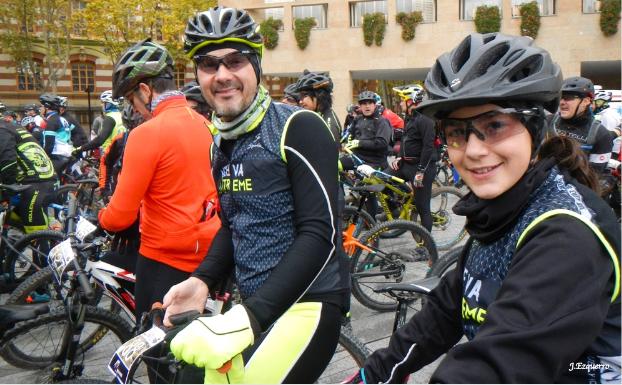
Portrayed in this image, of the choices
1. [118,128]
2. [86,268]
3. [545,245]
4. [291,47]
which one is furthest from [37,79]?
[545,245]

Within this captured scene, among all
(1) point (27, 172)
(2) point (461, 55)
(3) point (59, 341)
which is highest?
(2) point (461, 55)

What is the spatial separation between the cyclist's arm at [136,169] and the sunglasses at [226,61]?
87cm

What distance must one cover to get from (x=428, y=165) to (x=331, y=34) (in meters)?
24.2

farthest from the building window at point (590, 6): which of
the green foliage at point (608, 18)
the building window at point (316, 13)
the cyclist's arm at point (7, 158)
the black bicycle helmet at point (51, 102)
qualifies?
the cyclist's arm at point (7, 158)

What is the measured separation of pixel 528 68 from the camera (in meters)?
1.55

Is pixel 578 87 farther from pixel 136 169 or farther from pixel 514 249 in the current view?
pixel 514 249

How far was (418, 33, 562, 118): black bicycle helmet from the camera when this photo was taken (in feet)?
4.75

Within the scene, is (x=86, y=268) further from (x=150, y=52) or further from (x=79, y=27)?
(x=79, y=27)

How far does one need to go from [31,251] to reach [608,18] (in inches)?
1052

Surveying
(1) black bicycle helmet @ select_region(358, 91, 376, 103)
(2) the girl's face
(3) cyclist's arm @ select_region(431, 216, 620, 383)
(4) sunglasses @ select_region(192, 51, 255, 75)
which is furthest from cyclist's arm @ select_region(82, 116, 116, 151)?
(3) cyclist's arm @ select_region(431, 216, 620, 383)

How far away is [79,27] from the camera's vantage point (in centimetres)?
3544

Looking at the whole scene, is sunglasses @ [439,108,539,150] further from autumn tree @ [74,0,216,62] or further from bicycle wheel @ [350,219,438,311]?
autumn tree @ [74,0,216,62]

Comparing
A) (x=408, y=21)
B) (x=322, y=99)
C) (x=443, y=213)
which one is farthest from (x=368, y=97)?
(x=408, y=21)

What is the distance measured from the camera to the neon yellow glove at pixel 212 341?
159 cm
